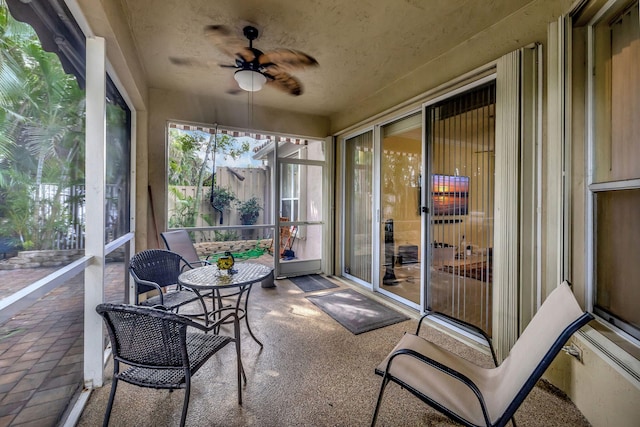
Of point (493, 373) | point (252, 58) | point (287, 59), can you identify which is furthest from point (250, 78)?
point (493, 373)

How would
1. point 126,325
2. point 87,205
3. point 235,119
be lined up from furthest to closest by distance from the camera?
point 235,119
point 87,205
point 126,325

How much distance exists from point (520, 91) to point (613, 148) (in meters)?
0.79

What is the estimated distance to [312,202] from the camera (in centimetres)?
499

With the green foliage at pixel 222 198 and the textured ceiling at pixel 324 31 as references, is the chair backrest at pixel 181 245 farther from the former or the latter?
the textured ceiling at pixel 324 31

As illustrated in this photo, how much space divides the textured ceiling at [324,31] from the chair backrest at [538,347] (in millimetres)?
2284

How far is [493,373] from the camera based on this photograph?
1.52 metres

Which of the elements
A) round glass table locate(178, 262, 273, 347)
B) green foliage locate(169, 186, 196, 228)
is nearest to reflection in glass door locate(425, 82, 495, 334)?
round glass table locate(178, 262, 273, 347)

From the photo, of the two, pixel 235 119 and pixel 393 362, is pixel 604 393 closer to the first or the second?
pixel 393 362

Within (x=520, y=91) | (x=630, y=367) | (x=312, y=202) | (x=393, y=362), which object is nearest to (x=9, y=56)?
(x=393, y=362)

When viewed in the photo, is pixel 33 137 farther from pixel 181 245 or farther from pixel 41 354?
pixel 181 245

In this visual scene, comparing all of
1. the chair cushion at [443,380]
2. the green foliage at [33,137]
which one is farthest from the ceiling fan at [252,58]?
the chair cushion at [443,380]

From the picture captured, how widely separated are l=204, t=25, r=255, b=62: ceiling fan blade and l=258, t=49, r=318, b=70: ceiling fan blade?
163mm

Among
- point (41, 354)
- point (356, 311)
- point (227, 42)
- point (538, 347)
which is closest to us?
point (538, 347)

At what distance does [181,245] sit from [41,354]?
2.03 metres
